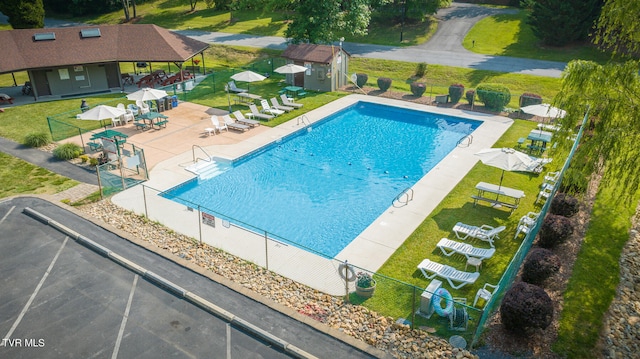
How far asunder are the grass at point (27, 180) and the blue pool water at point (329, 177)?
532 centimetres

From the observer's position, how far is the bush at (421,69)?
3812 cm

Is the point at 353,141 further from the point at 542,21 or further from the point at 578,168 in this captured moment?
the point at 542,21

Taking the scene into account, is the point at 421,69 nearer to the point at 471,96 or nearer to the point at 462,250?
the point at 471,96

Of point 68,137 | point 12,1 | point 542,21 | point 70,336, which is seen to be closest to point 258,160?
point 68,137

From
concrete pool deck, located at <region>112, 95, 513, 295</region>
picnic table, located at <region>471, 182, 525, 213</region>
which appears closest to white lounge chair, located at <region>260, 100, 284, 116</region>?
concrete pool deck, located at <region>112, 95, 513, 295</region>

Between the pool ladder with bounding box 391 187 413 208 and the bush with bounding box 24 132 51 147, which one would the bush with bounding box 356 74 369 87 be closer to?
the pool ladder with bounding box 391 187 413 208

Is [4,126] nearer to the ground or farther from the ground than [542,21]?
nearer to the ground

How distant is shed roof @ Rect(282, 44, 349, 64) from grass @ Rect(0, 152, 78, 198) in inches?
758

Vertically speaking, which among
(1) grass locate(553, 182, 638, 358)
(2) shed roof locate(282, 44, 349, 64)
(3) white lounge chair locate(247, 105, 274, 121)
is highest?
(2) shed roof locate(282, 44, 349, 64)

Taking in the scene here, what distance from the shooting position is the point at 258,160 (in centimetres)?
2405

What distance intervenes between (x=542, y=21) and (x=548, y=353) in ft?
130

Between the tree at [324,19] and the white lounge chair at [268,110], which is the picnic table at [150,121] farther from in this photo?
the tree at [324,19]

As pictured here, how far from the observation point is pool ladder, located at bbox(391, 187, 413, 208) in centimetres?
1915

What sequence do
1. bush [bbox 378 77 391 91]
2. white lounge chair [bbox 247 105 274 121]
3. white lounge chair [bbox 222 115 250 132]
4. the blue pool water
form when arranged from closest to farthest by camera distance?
1. the blue pool water
2. white lounge chair [bbox 222 115 250 132]
3. white lounge chair [bbox 247 105 274 121]
4. bush [bbox 378 77 391 91]
